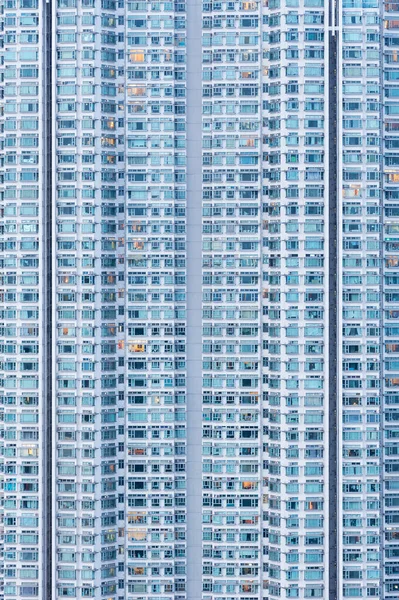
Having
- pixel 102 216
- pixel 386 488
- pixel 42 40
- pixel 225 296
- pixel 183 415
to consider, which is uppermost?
pixel 42 40

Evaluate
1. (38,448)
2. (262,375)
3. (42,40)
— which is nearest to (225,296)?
(262,375)

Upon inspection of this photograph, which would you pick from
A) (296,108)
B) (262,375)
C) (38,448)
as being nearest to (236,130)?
(296,108)

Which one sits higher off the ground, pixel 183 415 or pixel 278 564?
pixel 183 415

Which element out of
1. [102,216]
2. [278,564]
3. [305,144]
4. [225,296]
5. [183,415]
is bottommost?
[278,564]

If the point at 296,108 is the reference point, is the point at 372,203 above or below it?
below

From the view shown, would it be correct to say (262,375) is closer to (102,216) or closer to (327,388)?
(327,388)

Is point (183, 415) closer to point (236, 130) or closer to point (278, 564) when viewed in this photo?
point (278, 564)
